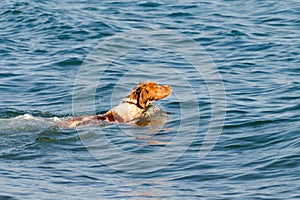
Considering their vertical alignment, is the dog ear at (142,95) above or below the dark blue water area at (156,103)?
above

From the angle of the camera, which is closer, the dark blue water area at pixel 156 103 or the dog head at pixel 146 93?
the dark blue water area at pixel 156 103

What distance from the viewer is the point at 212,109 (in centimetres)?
1170

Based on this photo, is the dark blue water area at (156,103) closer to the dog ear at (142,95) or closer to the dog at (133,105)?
the dog at (133,105)

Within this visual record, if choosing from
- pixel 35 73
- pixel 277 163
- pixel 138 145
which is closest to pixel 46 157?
pixel 138 145

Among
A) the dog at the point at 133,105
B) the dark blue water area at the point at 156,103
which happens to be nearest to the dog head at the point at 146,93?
the dog at the point at 133,105

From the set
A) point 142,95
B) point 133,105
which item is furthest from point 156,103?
point 142,95

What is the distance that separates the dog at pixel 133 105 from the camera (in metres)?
10.6

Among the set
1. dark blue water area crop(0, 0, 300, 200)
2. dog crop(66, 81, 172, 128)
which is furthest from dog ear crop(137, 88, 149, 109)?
dark blue water area crop(0, 0, 300, 200)

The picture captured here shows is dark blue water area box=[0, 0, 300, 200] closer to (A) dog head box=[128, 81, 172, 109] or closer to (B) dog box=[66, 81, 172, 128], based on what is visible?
(B) dog box=[66, 81, 172, 128]

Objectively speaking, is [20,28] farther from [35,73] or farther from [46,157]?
[46,157]

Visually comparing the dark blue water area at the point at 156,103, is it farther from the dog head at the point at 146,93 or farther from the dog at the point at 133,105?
the dog head at the point at 146,93

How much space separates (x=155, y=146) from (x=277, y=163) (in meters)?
1.85

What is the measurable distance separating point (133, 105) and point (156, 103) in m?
1.40

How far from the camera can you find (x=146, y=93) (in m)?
10.6
